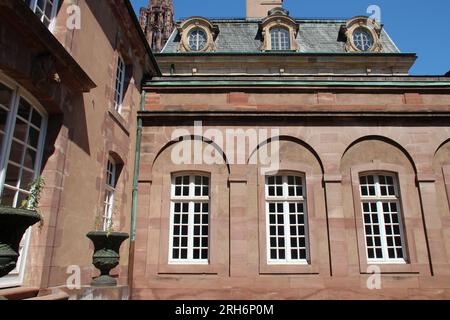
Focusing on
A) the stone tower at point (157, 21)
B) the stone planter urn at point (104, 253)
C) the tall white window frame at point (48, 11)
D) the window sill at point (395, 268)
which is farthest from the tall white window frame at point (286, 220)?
the stone tower at point (157, 21)

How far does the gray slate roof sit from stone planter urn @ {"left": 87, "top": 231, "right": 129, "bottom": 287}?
42.0 ft

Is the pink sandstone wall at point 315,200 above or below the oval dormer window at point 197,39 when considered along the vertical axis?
below

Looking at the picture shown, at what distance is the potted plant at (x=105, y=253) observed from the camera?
616cm

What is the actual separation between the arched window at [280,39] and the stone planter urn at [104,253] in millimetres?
13503

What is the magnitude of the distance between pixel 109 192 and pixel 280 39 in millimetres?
12323

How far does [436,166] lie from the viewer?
9445 mm

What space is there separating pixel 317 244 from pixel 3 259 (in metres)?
7.08

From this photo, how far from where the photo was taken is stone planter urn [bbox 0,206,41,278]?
3.32m

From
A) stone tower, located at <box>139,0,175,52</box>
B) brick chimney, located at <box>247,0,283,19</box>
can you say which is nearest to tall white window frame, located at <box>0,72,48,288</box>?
brick chimney, located at <box>247,0,283,19</box>

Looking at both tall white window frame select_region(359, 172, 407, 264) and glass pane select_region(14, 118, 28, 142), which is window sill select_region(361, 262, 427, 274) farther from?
glass pane select_region(14, 118, 28, 142)

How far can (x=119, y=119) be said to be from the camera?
8578 mm

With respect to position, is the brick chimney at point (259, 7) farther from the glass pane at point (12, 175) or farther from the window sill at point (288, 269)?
the glass pane at point (12, 175)
